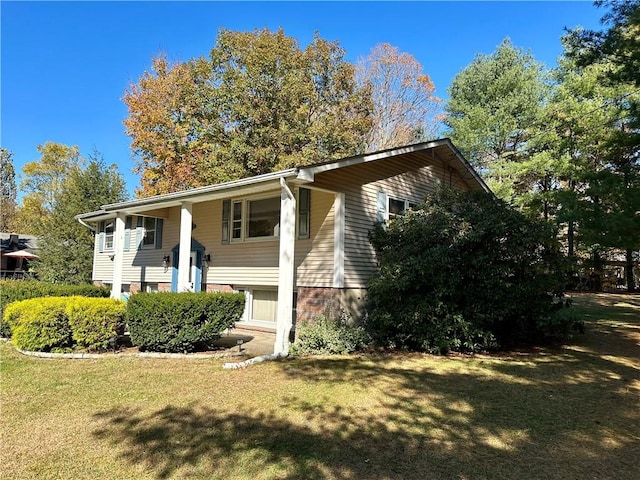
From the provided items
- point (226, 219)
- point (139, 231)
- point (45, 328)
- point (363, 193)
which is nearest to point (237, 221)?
point (226, 219)

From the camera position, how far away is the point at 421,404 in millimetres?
4992

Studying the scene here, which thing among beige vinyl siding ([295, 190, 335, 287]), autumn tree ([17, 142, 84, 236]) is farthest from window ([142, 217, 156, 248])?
autumn tree ([17, 142, 84, 236])

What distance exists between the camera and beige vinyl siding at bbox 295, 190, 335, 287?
30.3 ft

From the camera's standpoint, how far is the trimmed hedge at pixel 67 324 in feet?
24.3

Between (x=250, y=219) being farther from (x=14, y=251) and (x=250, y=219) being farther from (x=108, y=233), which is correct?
(x=14, y=251)

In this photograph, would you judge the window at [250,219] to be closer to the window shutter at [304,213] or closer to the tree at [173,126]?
the window shutter at [304,213]

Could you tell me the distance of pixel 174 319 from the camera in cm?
743

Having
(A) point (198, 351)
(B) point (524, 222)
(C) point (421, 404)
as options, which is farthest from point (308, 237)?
(C) point (421, 404)

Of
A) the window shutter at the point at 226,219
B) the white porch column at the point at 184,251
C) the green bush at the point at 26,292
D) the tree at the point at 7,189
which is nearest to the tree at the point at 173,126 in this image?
the window shutter at the point at 226,219

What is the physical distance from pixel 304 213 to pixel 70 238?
1433 centimetres

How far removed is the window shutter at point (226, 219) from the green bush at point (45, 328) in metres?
4.58

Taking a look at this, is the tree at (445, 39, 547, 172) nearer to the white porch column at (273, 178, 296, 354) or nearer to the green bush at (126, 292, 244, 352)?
the white porch column at (273, 178, 296, 354)

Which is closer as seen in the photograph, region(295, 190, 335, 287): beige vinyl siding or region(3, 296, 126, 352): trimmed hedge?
region(3, 296, 126, 352): trimmed hedge

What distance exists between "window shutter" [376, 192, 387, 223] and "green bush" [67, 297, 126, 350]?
19.4ft
